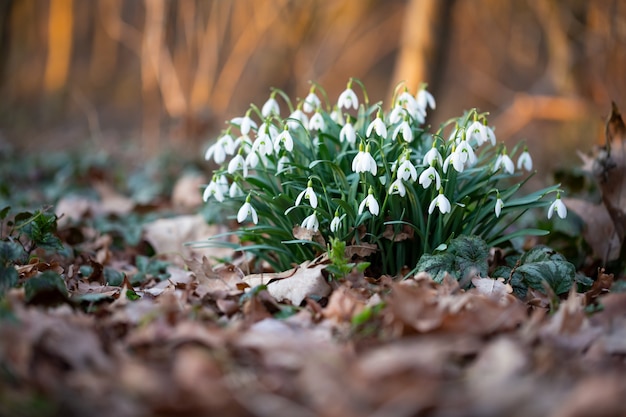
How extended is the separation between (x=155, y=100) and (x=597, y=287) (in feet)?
25.2

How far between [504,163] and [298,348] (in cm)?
108

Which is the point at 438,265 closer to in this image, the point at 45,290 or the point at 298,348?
the point at 298,348

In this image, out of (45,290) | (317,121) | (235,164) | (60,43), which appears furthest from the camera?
(60,43)

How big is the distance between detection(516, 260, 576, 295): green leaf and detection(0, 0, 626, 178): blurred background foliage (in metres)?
2.23

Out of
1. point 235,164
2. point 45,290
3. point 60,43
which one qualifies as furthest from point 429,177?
point 60,43

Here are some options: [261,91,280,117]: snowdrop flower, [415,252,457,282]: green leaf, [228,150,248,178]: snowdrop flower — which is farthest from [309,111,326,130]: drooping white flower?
[415,252,457,282]: green leaf

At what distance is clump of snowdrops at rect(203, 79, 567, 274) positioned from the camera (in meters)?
1.83

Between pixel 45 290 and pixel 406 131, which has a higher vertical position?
pixel 406 131

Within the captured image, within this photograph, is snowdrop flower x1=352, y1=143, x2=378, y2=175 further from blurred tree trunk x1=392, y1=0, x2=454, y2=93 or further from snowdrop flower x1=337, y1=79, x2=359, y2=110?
blurred tree trunk x1=392, y1=0, x2=454, y2=93

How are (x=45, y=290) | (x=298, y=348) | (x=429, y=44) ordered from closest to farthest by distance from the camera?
(x=298, y=348), (x=45, y=290), (x=429, y=44)

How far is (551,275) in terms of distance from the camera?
71.3 inches

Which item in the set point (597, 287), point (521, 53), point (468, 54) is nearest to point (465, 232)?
point (597, 287)

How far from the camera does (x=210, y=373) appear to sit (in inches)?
40.3

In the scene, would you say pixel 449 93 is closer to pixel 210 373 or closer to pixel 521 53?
pixel 521 53
